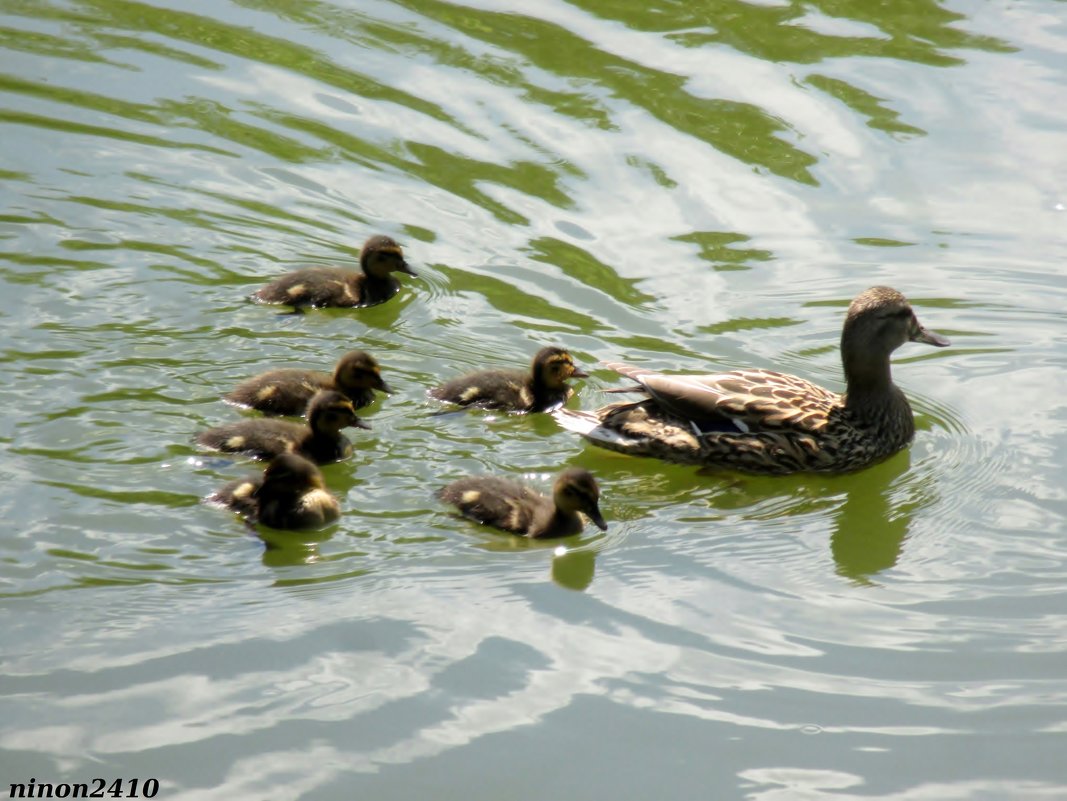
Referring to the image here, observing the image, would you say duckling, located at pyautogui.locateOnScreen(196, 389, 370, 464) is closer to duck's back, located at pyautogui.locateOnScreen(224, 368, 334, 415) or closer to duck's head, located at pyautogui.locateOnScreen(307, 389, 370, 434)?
duck's head, located at pyautogui.locateOnScreen(307, 389, 370, 434)

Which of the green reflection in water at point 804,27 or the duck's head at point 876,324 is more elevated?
the green reflection in water at point 804,27

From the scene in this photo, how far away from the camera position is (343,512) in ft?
17.7

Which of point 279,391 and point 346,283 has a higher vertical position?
point 346,283

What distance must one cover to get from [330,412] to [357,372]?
1.57ft

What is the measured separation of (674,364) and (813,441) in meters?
0.80

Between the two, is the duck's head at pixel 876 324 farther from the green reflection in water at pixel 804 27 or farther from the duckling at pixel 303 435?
the green reflection in water at pixel 804 27

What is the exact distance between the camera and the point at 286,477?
5.16m

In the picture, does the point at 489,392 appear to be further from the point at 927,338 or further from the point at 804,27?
the point at 804,27

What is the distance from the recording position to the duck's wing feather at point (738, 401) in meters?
5.92

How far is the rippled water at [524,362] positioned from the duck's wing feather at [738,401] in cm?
23

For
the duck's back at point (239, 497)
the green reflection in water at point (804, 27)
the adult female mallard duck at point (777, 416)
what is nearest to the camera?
the duck's back at point (239, 497)

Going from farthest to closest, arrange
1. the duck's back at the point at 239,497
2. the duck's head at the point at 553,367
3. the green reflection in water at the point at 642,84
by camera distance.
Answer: the green reflection in water at the point at 642,84 < the duck's head at the point at 553,367 < the duck's back at the point at 239,497

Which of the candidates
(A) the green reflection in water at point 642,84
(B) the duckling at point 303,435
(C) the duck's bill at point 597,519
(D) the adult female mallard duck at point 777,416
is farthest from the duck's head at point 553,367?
(A) the green reflection in water at point 642,84

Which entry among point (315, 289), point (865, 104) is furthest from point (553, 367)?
point (865, 104)
